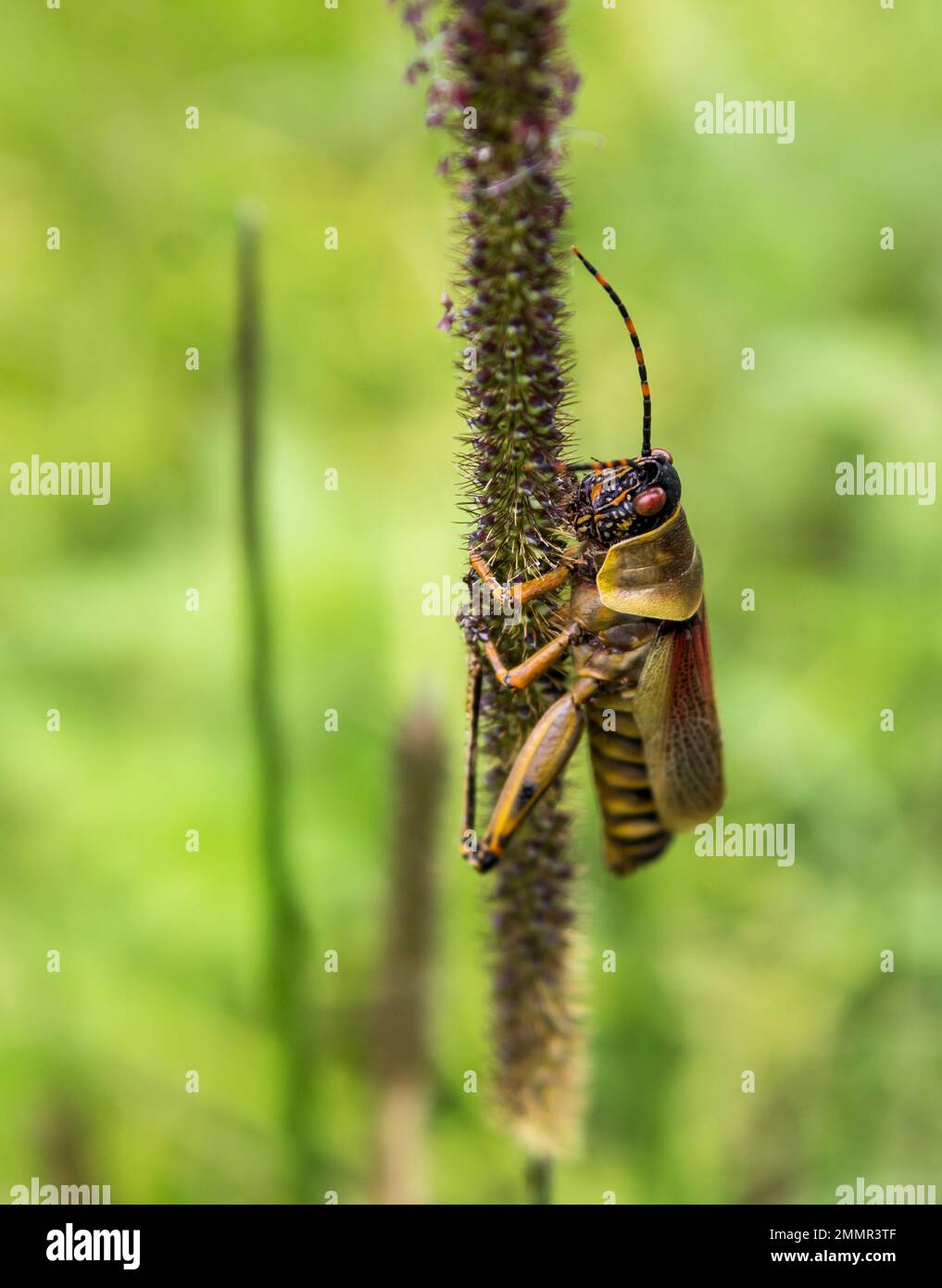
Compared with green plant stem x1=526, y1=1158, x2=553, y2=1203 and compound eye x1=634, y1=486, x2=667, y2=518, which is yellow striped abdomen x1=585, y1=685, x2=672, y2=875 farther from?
green plant stem x1=526, y1=1158, x2=553, y2=1203

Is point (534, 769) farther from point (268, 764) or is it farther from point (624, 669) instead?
point (268, 764)

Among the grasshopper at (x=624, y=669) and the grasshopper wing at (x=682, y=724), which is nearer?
the grasshopper at (x=624, y=669)

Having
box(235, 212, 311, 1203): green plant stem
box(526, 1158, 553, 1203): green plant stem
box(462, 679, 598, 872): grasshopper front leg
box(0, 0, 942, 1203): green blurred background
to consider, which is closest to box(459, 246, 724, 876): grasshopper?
box(462, 679, 598, 872): grasshopper front leg

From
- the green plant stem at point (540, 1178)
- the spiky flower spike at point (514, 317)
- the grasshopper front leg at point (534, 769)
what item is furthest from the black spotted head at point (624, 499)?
the green plant stem at point (540, 1178)

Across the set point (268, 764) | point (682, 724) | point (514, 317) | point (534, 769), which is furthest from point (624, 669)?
point (514, 317)

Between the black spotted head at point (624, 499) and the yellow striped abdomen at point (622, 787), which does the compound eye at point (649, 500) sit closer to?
the black spotted head at point (624, 499)

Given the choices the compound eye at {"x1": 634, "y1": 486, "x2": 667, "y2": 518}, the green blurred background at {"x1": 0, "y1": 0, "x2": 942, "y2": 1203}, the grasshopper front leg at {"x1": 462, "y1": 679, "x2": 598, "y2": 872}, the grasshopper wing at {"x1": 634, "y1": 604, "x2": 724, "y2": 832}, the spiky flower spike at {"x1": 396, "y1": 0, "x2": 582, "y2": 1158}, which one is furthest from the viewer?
the green blurred background at {"x1": 0, "y1": 0, "x2": 942, "y2": 1203}
